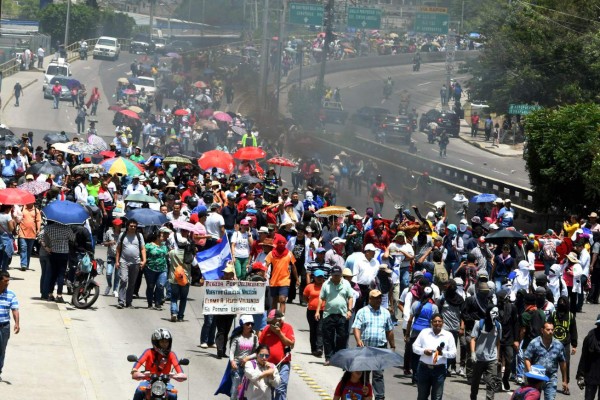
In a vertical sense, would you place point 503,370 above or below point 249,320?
below

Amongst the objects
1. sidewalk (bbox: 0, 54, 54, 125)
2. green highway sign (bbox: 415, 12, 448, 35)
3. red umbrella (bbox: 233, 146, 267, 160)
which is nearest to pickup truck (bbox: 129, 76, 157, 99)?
sidewalk (bbox: 0, 54, 54, 125)

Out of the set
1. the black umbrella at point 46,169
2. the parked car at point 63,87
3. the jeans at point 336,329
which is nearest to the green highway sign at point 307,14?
the parked car at point 63,87

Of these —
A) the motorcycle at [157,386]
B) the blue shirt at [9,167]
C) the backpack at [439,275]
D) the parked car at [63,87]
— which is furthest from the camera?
the parked car at [63,87]

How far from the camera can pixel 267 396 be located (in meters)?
15.2

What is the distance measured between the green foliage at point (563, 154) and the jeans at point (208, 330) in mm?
17382

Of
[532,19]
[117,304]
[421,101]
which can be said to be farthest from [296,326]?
[421,101]

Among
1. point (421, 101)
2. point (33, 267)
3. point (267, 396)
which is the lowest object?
point (421, 101)

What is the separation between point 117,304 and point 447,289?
6220mm

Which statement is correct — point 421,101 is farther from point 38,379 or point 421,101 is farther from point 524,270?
point 38,379

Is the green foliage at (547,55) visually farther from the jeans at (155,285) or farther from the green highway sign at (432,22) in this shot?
the jeans at (155,285)

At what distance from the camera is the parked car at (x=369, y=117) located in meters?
72.8

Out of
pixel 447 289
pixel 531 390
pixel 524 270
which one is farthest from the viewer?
pixel 524 270

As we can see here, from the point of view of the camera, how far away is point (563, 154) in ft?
121

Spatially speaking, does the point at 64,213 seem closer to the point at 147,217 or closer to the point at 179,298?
the point at 147,217
